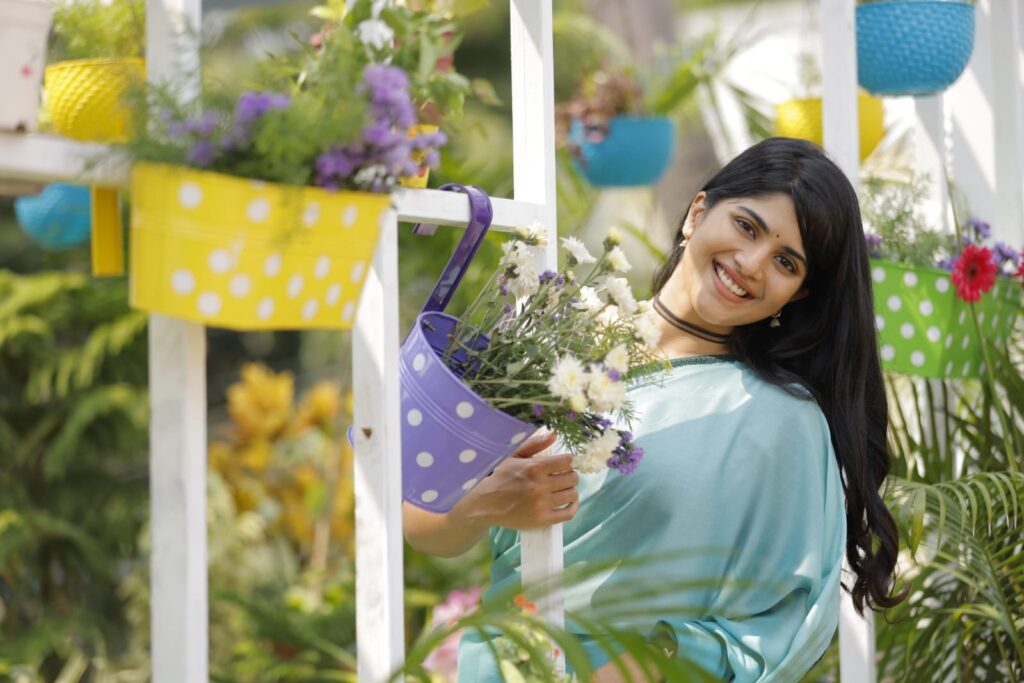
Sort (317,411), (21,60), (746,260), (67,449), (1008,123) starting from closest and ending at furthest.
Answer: (21,60)
(746,260)
(1008,123)
(67,449)
(317,411)

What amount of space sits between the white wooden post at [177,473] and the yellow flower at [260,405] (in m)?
4.67

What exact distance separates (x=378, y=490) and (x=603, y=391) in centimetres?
23

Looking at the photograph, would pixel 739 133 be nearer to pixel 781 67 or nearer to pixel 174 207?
pixel 781 67

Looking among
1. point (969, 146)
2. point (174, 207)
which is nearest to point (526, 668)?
point (174, 207)

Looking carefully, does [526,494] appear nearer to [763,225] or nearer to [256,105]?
[763,225]

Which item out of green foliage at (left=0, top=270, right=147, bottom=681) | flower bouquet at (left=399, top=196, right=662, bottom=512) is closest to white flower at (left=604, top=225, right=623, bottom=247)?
flower bouquet at (left=399, top=196, right=662, bottom=512)

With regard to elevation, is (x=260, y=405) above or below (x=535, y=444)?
below

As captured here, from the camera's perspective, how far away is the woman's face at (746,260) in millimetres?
1900

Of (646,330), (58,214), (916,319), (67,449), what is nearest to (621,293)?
(646,330)

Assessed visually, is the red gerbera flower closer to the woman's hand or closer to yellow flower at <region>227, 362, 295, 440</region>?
the woman's hand

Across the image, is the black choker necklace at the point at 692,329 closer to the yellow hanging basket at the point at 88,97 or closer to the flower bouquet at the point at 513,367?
the flower bouquet at the point at 513,367

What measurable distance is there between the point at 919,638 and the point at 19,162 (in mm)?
2055

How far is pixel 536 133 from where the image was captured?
5.41 ft

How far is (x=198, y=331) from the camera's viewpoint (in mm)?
1180
